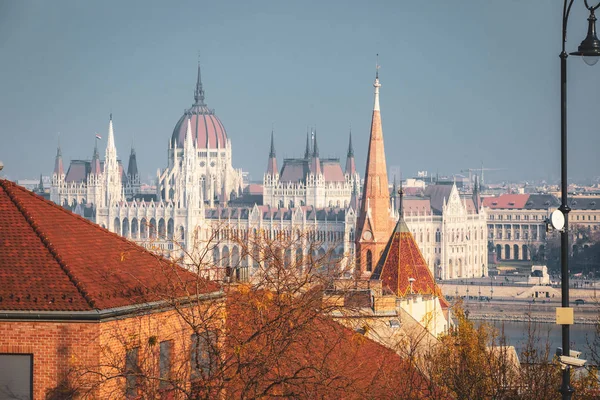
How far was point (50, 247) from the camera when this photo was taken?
1419 cm

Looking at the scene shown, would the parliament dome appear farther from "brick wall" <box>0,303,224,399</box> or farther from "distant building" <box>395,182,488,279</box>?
"brick wall" <box>0,303,224,399</box>

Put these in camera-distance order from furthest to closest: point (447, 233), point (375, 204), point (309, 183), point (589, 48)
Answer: point (309, 183) → point (447, 233) → point (375, 204) → point (589, 48)

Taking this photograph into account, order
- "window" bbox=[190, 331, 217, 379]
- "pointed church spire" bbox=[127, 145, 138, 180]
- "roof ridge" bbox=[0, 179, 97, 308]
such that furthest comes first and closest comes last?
"pointed church spire" bbox=[127, 145, 138, 180] → "roof ridge" bbox=[0, 179, 97, 308] → "window" bbox=[190, 331, 217, 379]

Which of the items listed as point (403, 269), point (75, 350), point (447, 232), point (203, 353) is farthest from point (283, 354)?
point (447, 232)

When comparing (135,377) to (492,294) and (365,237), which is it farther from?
(492,294)

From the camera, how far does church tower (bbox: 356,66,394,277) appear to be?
168ft

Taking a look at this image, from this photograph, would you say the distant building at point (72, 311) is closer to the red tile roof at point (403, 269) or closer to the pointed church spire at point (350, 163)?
the red tile roof at point (403, 269)

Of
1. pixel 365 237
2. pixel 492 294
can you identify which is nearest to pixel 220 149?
pixel 492 294

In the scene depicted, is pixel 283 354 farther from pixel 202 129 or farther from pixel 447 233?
pixel 202 129

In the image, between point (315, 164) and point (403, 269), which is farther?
point (315, 164)

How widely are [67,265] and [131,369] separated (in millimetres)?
1059

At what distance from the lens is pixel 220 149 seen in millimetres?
176625

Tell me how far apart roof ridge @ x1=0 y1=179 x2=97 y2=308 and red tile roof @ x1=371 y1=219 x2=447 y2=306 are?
728 inches

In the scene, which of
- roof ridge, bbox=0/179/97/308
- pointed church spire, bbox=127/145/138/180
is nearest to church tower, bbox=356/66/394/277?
roof ridge, bbox=0/179/97/308
